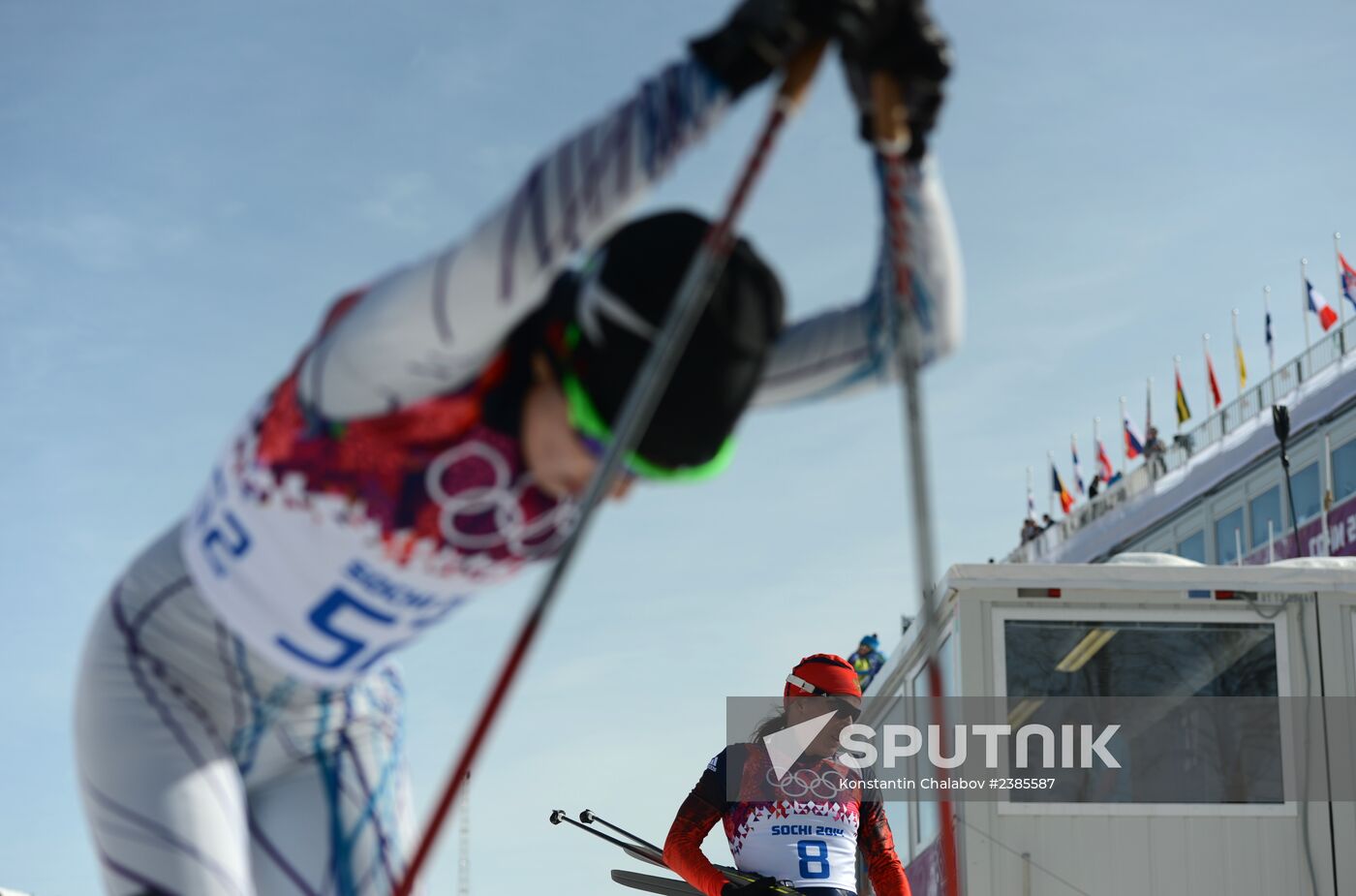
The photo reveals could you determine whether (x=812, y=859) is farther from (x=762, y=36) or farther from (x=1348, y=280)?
(x=1348, y=280)

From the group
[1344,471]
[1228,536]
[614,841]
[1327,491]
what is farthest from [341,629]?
[1228,536]

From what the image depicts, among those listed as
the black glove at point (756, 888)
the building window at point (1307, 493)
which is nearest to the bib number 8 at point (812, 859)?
the black glove at point (756, 888)

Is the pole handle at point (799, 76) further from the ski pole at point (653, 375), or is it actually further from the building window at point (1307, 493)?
the building window at point (1307, 493)

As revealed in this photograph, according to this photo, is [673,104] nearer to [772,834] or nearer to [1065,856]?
[772,834]

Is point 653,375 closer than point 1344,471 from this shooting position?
Yes

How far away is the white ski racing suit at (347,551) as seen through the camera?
2.33m

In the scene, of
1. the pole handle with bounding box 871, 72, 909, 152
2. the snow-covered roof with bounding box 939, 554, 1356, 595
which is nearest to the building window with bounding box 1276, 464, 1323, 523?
the snow-covered roof with bounding box 939, 554, 1356, 595

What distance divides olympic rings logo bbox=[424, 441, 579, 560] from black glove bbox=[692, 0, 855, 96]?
71 centimetres

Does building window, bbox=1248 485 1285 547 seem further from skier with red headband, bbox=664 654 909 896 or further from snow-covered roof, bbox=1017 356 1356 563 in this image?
skier with red headband, bbox=664 654 909 896

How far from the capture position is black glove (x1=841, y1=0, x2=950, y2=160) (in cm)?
226

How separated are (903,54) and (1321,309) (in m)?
37.5

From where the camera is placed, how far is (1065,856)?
9.52 metres

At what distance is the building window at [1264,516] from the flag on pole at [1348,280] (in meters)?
4.17

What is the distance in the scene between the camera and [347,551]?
9.02 feet
